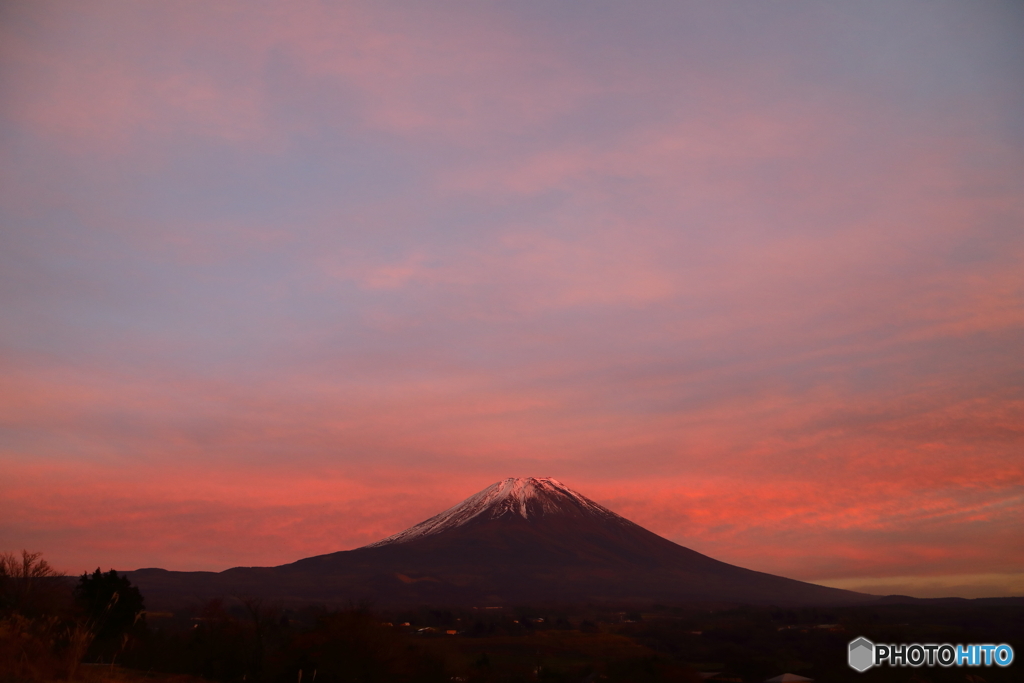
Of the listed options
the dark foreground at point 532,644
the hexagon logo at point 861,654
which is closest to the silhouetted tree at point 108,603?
the dark foreground at point 532,644

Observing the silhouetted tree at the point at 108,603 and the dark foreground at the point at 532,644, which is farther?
the silhouetted tree at the point at 108,603

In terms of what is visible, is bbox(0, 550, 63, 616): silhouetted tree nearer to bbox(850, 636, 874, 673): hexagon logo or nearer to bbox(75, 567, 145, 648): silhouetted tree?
bbox(75, 567, 145, 648): silhouetted tree

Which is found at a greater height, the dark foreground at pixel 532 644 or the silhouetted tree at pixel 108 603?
the silhouetted tree at pixel 108 603

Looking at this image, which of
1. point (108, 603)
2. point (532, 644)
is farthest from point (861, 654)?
point (532, 644)

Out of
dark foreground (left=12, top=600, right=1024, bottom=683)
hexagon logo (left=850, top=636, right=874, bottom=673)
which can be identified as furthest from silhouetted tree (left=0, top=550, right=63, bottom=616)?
hexagon logo (left=850, top=636, right=874, bottom=673)

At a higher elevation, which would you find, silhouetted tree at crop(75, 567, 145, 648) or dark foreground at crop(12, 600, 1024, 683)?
silhouetted tree at crop(75, 567, 145, 648)

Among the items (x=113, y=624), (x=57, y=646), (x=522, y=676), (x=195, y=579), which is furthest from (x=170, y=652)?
(x=195, y=579)

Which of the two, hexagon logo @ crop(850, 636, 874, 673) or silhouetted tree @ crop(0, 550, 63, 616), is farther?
hexagon logo @ crop(850, 636, 874, 673)

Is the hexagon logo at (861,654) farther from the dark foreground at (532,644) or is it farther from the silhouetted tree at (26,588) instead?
the silhouetted tree at (26,588)

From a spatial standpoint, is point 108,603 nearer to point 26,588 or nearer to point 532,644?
point 26,588
